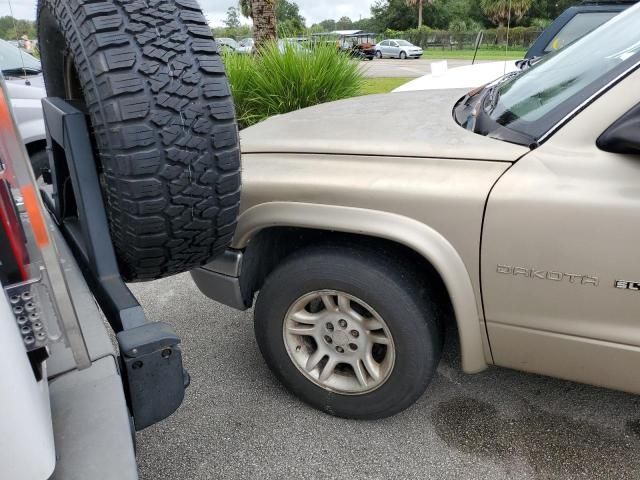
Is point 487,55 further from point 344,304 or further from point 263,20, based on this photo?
point 344,304

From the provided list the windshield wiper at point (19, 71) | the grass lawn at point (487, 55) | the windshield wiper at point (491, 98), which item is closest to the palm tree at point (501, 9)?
the grass lawn at point (487, 55)

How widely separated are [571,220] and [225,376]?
6.05 feet

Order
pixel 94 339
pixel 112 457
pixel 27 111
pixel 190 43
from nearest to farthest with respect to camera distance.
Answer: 1. pixel 112 457
2. pixel 94 339
3. pixel 190 43
4. pixel 27 111

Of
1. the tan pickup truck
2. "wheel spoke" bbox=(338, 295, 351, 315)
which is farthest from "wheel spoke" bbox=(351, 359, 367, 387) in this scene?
"wheel spoke" bbox=(338, 295, 351, 315)

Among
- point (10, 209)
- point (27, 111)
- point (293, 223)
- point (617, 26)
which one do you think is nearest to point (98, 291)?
point (10, 209)

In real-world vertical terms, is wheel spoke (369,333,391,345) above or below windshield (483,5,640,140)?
below

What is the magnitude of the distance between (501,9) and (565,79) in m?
50.4

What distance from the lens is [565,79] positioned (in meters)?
2.23

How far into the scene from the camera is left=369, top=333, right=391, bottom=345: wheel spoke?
7.40 ft

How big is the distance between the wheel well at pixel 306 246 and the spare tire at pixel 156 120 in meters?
0.64

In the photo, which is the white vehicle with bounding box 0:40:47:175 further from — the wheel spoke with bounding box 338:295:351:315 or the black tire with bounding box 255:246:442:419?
the wheel spoke with bounding box 338:295:351:315

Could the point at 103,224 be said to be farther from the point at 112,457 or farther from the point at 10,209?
the point at 112,457

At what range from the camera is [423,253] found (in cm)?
202

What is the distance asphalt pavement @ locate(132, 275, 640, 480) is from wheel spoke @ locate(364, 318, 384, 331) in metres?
0.50
